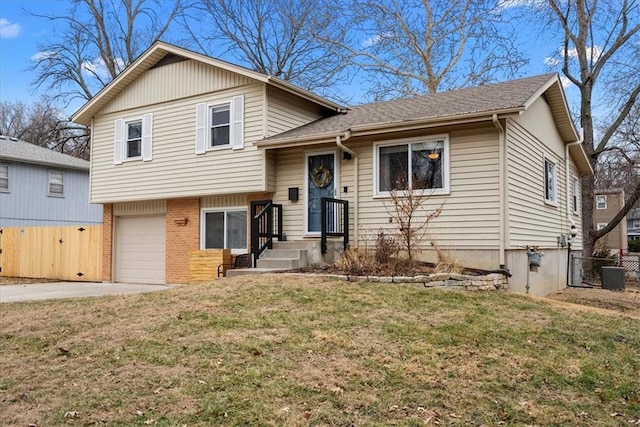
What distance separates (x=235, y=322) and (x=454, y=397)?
292 cm

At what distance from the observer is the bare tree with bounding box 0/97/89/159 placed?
2978 centimetres

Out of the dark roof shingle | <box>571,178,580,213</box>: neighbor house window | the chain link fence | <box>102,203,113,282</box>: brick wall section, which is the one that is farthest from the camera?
<box>571,178,580,213</box>: neighbor house window

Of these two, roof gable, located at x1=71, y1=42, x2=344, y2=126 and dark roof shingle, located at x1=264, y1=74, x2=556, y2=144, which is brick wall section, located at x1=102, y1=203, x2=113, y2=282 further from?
dark roof shingle, located at x1=264, y1=74, x2=556, y2=144

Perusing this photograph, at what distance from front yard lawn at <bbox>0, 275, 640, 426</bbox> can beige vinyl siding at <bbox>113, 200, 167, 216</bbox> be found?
263 inches

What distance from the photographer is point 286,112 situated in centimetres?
1276

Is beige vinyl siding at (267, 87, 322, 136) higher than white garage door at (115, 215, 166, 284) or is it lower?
higher

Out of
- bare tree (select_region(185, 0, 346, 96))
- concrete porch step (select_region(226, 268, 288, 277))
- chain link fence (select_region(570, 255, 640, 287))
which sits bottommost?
chain link fence (select_region(570, 255, 640, 287))

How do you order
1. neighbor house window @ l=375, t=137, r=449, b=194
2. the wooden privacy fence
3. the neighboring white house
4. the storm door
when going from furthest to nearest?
the neighboring white house
the wooden privacy fence
the storm door
neighbor house window @ l=375, t=137, r=449, b=194

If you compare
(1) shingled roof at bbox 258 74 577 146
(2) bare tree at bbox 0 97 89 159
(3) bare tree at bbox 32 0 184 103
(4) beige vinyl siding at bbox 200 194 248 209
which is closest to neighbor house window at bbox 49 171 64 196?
(2) bare tree at bbox 0 97 89 159

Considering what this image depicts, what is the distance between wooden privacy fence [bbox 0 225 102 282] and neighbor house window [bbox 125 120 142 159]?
257cm

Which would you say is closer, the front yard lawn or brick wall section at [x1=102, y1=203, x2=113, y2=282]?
the front yard lawn

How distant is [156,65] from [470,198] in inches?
359

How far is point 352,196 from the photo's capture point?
443 inches

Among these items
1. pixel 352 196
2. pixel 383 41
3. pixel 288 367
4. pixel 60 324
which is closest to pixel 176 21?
pixel 383 41
